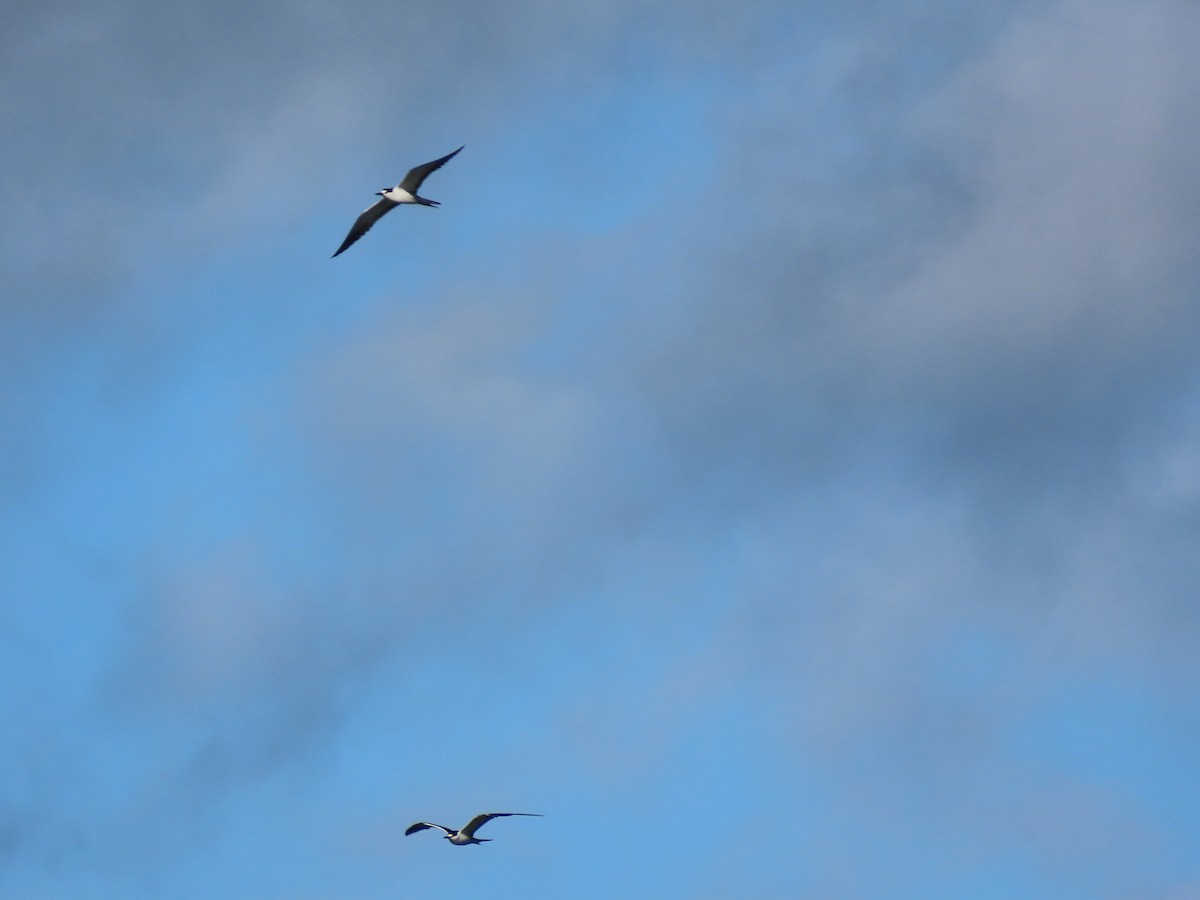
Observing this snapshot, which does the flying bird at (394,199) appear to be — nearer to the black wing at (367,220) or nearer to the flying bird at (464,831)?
the black wing at (367,220)

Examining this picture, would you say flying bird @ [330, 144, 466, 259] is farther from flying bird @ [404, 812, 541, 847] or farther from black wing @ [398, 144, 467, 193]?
flying bird @ [404, 812, 541, 847]

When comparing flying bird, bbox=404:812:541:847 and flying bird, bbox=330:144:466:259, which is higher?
flying bird, bbox=330:144:466:259

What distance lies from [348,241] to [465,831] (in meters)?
41.5

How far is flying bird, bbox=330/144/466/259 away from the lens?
9456cm

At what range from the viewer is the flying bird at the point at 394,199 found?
94.6 metres

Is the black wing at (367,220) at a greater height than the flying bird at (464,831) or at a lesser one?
greater

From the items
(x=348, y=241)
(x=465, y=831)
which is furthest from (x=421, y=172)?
(x=465, y=831)

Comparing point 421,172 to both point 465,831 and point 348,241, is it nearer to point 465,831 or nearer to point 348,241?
point 348,241

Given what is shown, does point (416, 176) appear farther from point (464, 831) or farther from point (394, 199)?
point (464, 831)

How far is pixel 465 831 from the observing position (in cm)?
11194

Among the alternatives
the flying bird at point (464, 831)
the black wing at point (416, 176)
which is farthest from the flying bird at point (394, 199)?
the flying bird at point (464, 831)

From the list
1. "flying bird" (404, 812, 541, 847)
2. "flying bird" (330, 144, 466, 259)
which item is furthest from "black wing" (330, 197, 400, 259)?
"flying bird" (404, 812, 541, 847)

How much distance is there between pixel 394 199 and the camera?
98.4 meters

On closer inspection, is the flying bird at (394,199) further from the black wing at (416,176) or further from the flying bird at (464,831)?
the flying bird at (464,831)
